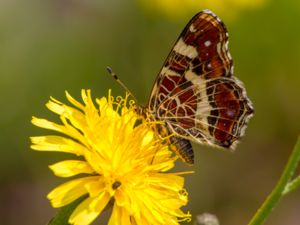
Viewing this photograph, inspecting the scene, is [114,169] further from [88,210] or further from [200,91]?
[200,91]

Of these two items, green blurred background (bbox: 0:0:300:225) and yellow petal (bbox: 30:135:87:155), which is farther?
green blurred background (bbox: 0:0:300:225)

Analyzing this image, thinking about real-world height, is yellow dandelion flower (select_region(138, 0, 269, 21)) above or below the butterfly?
above

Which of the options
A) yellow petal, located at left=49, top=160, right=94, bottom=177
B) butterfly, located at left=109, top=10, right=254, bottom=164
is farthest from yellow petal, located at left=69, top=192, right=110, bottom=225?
butterfly, located at left=109, top=10, right=254, bottom=164

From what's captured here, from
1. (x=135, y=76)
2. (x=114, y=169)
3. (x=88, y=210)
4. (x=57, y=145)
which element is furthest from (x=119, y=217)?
(x=135, y=76)

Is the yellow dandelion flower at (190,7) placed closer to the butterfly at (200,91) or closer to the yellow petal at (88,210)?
the butterfly at (200,91)

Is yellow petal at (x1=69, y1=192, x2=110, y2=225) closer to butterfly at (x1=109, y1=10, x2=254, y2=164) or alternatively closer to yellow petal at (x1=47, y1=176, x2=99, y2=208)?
yellow petal at (x1=47, y1=176, x2=99, y2=208)
